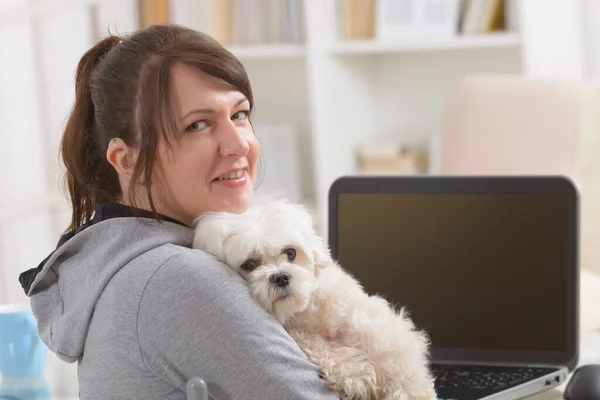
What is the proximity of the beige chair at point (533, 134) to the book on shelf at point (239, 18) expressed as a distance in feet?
2.38

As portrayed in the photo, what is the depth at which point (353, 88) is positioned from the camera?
3182 millimetres

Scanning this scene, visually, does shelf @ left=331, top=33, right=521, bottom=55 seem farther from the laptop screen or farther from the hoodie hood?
the hoodie hood

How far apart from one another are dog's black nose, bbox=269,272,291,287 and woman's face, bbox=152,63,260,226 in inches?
4.9

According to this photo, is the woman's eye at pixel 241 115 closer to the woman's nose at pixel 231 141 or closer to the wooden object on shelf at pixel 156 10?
the woman's nose at pixel 231 141

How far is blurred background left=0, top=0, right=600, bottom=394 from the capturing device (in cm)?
251

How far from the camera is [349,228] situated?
1.57m

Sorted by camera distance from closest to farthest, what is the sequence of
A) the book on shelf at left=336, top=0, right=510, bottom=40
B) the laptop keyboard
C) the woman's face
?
1. the woman's face
2. the laptop keyboard
3. the book on shelf at left=336, top=0, right=510, bottom=40

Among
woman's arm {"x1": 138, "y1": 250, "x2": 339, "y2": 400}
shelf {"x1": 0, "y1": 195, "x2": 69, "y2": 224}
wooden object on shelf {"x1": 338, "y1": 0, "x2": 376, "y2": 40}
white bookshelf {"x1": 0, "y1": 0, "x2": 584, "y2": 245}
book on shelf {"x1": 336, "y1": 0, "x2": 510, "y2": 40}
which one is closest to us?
woman's arm {"x1": 138, "y1": 250, "x2": 339, "y2": 400}

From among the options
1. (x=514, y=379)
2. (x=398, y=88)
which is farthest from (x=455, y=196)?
(x=398, y=88)

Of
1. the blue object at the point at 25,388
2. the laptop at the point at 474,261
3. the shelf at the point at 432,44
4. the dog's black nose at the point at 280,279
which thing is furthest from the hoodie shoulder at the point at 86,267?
the shelf at the point at 432,44

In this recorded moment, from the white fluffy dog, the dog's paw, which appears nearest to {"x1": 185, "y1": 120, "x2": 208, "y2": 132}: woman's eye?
the white fluffy dog

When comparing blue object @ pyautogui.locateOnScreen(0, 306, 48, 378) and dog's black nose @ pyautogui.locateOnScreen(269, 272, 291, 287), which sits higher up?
dog's black nose @ pyautogui.locateOnScreen(269, 272, 291, 287)

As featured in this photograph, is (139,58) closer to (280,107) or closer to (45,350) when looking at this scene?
(45,350)

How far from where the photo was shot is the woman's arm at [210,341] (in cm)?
97
